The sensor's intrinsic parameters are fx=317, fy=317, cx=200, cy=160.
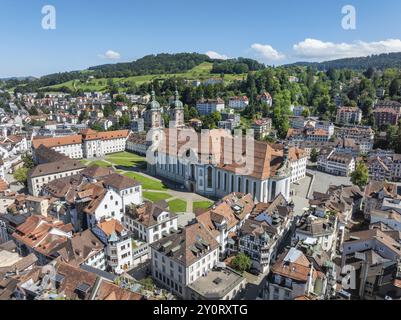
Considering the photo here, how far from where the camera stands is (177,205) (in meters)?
63.4

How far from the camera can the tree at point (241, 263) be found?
4012 centimetres

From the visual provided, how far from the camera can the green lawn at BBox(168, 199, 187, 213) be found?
200ft

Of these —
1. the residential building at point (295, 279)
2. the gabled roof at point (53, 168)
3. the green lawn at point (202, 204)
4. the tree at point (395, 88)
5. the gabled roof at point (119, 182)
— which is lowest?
the green lawn at point (202, 204)

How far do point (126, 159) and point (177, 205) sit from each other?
43.3m

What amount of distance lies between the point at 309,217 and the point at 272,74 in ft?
489

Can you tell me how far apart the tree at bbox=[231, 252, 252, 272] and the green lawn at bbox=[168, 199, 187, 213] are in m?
21.8

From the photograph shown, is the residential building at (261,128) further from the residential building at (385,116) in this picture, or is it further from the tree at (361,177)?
the tree at (361,177)

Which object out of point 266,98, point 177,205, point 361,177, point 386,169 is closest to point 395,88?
point 266,98

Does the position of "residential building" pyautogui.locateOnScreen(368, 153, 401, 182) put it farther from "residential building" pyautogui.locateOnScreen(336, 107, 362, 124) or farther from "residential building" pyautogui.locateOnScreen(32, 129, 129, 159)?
"residential building" pyautogui.locateOnScreen(32, 129, 129, 159)

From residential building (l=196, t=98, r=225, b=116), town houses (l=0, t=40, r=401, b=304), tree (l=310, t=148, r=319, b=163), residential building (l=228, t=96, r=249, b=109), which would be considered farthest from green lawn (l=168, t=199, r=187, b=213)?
residential building (l=228, t=96, r=249, b=109)

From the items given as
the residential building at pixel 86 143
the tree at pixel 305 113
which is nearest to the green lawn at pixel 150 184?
the residential building at pixel 86 143

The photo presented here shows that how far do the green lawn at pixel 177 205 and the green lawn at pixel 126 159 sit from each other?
31422mm

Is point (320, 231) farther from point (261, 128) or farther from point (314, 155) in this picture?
point (261, 128)
